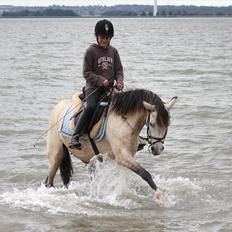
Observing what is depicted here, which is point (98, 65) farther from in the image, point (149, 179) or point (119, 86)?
point (149, 179)

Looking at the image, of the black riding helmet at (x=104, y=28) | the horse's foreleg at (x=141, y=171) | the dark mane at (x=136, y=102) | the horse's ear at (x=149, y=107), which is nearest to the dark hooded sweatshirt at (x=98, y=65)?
the black riding helmet at (x=104, y=28)

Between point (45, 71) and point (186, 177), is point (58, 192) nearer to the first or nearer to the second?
point (186, 177)

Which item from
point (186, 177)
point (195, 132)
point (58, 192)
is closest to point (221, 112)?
point (195, 132)

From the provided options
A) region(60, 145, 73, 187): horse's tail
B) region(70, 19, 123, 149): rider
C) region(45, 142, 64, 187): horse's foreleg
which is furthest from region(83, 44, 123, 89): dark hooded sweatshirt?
region(60, 145, 73, 187): horse's tail

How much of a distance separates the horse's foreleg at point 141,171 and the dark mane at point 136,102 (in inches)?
24.3

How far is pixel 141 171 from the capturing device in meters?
8.72

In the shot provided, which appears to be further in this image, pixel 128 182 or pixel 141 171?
pixel 128 182

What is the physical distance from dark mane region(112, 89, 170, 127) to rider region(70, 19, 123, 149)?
0.31 meters

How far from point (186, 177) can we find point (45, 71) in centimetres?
2244

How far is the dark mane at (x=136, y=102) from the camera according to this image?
27.7 ft

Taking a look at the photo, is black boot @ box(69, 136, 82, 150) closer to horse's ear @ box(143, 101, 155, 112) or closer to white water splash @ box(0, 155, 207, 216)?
white water splash @ box(0, 155, 207, 216)

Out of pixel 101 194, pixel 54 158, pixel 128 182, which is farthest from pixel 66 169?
pixel 128 182

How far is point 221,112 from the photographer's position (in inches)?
689

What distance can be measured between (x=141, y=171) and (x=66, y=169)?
1960 millimetres
